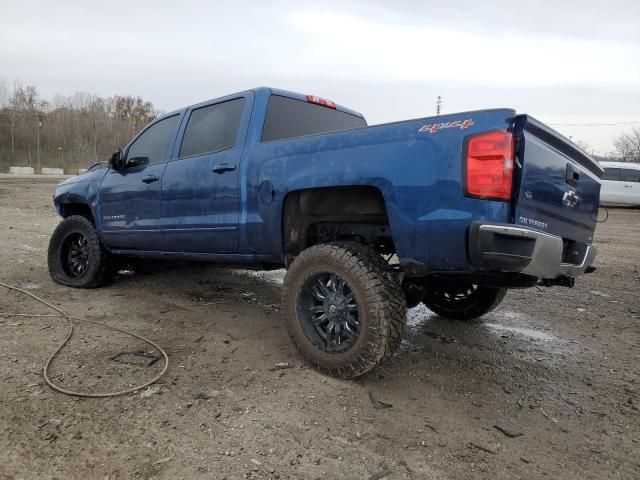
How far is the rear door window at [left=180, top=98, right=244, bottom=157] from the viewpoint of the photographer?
12.9 feet

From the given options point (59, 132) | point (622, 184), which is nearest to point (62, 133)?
point (59, 132)

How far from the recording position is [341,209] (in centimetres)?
321

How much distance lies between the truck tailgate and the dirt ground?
1.05 meters

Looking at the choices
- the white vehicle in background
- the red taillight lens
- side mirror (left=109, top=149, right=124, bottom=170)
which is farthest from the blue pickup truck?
the white vehicle in background

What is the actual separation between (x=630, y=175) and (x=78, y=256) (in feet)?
61.3

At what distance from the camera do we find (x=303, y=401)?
8.87 ft

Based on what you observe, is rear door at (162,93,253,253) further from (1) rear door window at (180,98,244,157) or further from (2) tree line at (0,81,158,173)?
(2) tree line at (0,81,158,173)

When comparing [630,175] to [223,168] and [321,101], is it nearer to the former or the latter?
→ [321,101]

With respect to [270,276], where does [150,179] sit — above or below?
above

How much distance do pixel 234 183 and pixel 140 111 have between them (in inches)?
2979

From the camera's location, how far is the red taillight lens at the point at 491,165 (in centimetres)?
240

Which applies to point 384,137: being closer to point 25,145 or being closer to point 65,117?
point 25,145

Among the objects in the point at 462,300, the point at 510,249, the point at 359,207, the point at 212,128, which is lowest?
the point at 462,300

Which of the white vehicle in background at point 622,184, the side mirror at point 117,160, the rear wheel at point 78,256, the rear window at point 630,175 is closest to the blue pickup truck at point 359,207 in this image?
the side mirror at point 117,160
